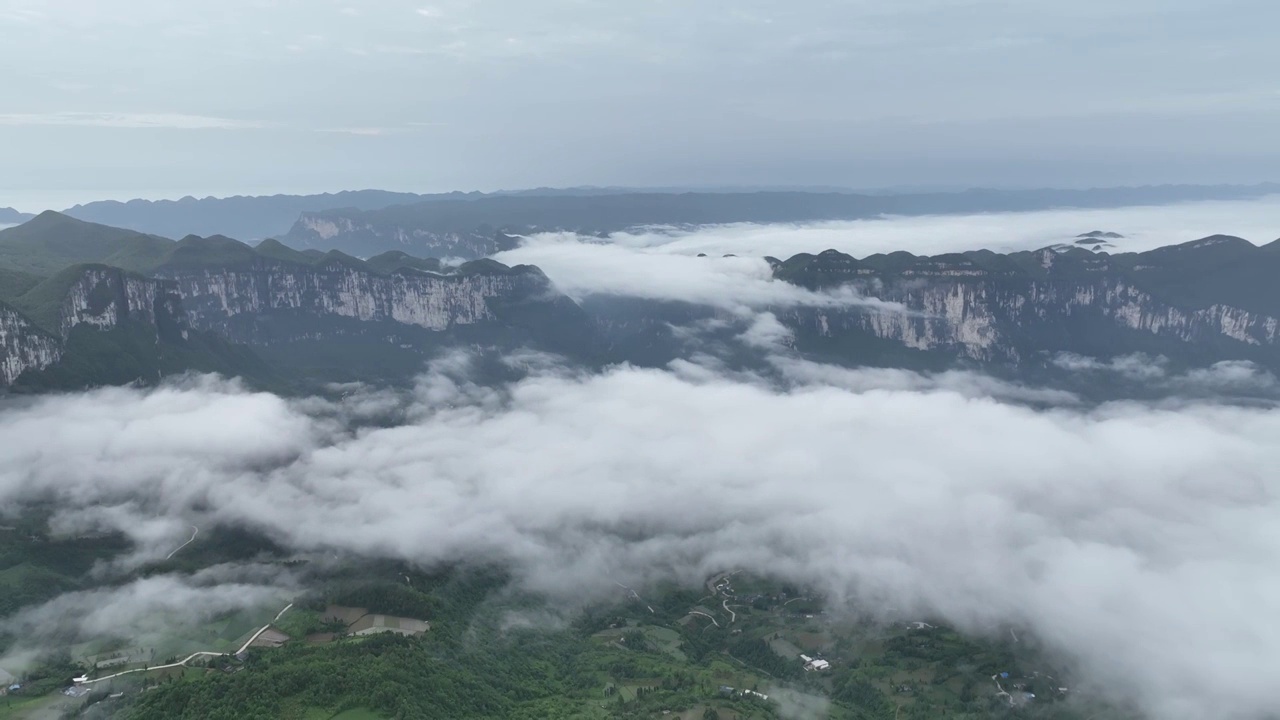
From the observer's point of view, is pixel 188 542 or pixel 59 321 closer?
pixel 188 542

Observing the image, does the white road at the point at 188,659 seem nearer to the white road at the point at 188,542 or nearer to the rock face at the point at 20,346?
the white road at the point at 188,542

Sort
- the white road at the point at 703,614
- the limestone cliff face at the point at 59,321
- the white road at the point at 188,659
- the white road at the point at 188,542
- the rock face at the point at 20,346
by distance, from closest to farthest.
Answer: the white road at the point at 188,659 < the white road at the point at 188,542 < the white road at the point at 703,614 < the rock face at the point at 20,346 < the limestone cliff face at the point at 59,321

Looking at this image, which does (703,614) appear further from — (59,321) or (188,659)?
(59,321)

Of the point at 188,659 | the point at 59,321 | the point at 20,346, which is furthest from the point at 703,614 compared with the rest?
the point at 59,321

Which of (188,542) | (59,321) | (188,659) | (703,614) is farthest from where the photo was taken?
(59,321)

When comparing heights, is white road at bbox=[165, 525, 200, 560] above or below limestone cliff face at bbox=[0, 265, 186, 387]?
below

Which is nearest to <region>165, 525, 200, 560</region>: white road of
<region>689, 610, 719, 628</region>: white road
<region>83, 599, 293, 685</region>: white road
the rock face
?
<region>83, 599, 293, 685</region>: white road

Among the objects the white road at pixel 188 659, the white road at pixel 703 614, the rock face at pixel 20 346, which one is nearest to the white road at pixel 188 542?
the white road at pixel 188 659

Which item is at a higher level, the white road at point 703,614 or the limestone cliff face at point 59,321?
the limestone cliff face at point 59,321

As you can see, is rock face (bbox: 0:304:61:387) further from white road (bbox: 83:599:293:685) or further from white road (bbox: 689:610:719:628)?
white road (bbox: 689:610:719:628)
